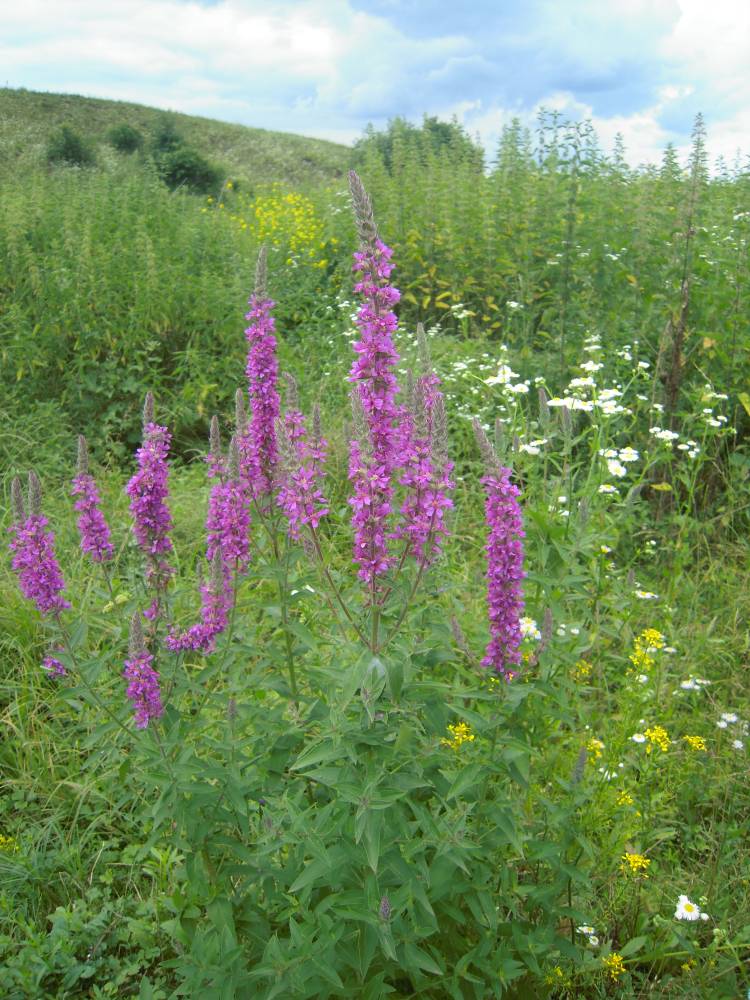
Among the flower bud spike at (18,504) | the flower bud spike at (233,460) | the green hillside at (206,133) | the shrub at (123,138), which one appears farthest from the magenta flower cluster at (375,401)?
the green hillside at (206,133)

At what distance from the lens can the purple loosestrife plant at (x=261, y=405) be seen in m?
2.55

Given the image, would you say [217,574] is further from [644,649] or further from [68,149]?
[68,149]

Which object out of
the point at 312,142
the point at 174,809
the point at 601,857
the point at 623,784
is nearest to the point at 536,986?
the point at 601,857

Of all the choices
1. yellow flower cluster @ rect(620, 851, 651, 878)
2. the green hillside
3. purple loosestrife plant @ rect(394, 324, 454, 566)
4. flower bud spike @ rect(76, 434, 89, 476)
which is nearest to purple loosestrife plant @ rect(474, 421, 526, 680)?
purple loosestrife plant @ rect(394, 324, 454, 566)

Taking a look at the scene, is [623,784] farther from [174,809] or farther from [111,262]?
[111,262]

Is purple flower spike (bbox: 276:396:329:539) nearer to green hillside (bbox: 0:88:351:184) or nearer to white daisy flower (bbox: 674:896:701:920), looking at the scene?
white daisy flower (bbox: 674:896:701:920)

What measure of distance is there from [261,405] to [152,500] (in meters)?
0.45

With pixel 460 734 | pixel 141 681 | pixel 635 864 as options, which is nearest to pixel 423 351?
pixel 141 681

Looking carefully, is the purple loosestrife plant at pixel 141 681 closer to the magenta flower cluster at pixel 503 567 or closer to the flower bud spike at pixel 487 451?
the magenta flower cluster at pixel 503 567

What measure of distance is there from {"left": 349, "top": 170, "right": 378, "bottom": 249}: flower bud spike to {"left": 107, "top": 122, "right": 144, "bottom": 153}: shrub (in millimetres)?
26300

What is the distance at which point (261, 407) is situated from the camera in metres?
2.55

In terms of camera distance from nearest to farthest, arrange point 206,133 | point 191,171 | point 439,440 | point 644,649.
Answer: point 439,440, point 644,649, point 191,171, point 206,133

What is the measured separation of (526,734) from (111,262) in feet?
21.1

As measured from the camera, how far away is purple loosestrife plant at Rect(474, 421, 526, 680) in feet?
6.81
